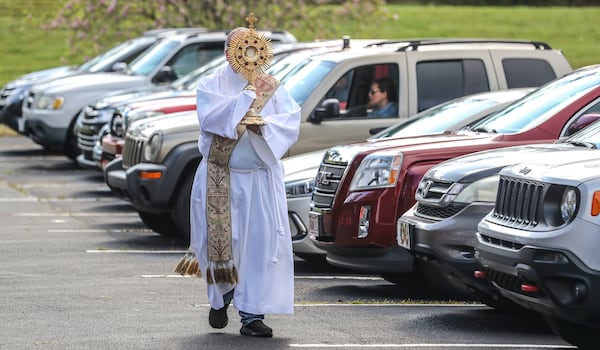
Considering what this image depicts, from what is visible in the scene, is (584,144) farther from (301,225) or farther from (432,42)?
(432,42)

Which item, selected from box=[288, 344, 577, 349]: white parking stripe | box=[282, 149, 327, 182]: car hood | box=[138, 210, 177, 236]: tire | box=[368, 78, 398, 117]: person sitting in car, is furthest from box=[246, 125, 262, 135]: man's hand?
box=[138, 210, 177, 236]: tire

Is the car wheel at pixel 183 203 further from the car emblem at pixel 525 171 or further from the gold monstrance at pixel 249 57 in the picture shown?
the car emblem at pixel 525 171

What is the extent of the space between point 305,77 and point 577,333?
6.45 metres

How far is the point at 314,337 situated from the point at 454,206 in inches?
45.9

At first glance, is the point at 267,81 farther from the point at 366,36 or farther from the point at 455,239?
the point at 366,36

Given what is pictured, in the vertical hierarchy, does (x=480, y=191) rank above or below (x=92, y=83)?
above

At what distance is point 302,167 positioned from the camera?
11.3 metres

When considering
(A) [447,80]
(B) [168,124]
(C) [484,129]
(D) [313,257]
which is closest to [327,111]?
(A) [447,80]

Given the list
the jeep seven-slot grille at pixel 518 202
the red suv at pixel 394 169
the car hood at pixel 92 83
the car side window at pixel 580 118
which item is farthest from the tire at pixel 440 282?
the car hood at pixel 92 83

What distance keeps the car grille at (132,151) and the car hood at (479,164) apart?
16.4 feet

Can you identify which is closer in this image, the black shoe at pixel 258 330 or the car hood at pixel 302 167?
the black shoe at pixel 258 330

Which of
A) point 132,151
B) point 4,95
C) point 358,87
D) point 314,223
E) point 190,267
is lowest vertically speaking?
point 4,95

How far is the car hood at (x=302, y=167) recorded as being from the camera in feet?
36.2

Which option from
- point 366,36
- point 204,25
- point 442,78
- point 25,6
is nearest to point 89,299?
point 442,78
